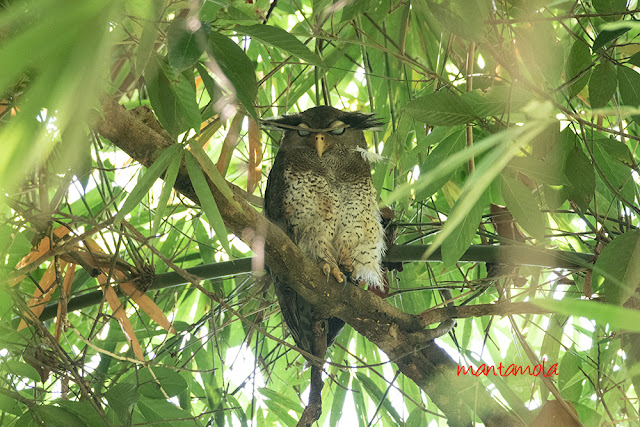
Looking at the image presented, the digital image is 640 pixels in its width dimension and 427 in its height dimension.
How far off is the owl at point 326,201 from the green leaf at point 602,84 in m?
0.94

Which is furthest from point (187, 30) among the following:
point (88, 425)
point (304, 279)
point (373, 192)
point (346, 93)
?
point (346, 93)

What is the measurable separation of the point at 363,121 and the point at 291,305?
0.81 metres

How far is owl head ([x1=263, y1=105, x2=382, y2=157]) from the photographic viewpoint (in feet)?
7.23

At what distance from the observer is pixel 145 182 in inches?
39.2

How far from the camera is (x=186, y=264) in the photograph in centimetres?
242

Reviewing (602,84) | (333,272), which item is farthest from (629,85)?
(333,272)

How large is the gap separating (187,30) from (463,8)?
47cm

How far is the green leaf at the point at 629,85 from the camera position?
1236 mm

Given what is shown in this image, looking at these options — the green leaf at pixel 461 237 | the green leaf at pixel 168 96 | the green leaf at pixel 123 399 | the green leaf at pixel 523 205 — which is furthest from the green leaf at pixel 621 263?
the green leaf at pixel 123 399

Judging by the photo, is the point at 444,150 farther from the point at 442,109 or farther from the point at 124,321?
the point at 124,321

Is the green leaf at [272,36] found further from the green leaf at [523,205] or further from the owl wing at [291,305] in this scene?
the owl wing at [291,305]

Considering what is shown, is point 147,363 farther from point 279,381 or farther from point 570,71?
point 570,71

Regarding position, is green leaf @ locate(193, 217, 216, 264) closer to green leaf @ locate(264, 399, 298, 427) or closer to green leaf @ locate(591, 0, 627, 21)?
green leaf @ locate(264, 399, 298, 427)

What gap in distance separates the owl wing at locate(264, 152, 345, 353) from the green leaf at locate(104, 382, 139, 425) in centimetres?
56
